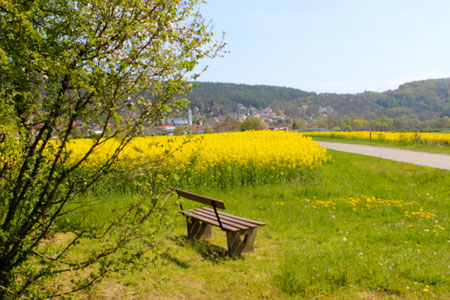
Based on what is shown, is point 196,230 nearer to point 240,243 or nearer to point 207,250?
point 207,250

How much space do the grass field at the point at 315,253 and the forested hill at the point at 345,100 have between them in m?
70.7

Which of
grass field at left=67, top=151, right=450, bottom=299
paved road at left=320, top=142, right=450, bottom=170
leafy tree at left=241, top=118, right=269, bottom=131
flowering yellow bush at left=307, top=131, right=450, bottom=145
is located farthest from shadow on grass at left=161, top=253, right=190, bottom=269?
leafy tree at left=241, top=118, right=269, bottom=131

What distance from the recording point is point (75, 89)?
255 cm

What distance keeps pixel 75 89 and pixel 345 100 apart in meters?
130

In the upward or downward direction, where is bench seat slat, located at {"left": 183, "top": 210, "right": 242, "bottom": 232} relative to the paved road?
upward

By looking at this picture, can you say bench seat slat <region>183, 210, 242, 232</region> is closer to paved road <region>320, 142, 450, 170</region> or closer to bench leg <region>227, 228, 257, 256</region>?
bench leg <region>227, 228, 257, 256</region>

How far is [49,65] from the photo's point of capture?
2.42 meters

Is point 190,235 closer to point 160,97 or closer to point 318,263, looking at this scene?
point 318,263

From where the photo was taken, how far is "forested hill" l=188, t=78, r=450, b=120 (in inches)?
3735

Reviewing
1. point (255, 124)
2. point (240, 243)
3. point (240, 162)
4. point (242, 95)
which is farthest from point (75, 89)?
point (242, 95)

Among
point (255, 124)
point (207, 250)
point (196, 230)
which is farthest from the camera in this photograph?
point (255, 124)

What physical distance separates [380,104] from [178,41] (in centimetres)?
11632

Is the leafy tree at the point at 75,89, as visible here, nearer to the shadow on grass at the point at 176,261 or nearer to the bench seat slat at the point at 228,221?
the shadow on grass at the point at 176,261

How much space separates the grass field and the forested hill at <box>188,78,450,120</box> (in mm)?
70673
